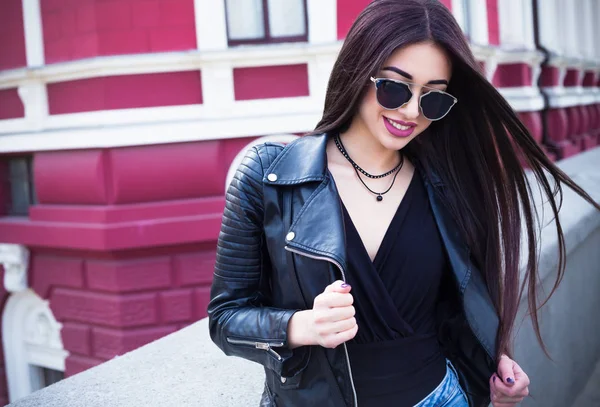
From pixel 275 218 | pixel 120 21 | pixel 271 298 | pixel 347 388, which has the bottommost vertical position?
pixel 347 388

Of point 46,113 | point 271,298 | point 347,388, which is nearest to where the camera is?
point 347,388

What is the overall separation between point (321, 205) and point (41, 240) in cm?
510

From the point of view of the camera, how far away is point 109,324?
5578mm

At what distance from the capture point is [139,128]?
534cm

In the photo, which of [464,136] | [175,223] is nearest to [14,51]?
[175,223]

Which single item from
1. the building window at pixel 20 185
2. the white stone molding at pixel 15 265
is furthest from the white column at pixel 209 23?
the white stone molding at pixel 15 265

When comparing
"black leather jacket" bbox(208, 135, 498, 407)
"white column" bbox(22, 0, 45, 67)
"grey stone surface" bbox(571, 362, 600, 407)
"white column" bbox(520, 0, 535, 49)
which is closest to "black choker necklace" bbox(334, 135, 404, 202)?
"black leather jacket" bbox(208, 135, 498, 407)

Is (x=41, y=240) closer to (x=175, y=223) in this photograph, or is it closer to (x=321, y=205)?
(x=175, y=223)

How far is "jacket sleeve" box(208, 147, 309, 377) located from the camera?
1.38 meters

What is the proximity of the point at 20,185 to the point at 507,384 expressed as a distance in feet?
19.9

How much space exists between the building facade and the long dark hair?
3.87 metres

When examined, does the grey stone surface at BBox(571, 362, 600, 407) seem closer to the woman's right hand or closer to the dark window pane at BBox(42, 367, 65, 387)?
the woman's right hand

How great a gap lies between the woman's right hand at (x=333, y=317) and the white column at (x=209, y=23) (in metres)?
4.57

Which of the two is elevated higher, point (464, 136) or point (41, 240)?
point (464, 136)
